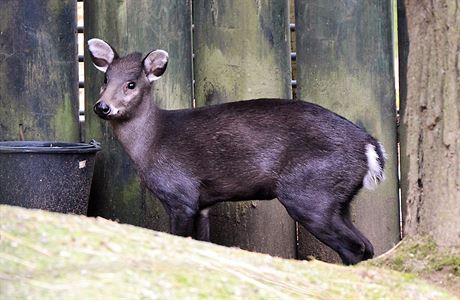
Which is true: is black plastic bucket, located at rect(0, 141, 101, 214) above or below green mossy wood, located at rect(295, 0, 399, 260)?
below

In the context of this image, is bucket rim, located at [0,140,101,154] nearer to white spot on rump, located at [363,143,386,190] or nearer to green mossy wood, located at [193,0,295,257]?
green mossy wood, located at [193,0,295,257]

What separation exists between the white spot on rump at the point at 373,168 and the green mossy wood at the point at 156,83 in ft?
4.74

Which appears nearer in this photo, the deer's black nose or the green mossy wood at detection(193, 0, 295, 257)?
the deer's black nose

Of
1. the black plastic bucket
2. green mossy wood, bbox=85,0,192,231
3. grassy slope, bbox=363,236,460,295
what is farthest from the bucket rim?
grassy slope, bbox=363,236,460,295

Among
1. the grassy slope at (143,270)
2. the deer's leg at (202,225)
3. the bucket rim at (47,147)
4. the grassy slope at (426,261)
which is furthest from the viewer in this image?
the deer's leg at (202,225)

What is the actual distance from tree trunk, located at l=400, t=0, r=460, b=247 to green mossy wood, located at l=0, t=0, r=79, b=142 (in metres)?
3.07

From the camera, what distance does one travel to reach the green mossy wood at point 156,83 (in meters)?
7.16

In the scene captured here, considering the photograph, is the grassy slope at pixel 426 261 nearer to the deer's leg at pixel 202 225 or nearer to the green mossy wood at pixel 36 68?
the deer's leg at pixel 202 225

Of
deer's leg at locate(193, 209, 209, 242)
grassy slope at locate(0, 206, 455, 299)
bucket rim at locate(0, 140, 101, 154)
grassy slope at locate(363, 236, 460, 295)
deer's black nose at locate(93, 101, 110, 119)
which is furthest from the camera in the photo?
deer's leg at locate(193, 209, 209, 242)

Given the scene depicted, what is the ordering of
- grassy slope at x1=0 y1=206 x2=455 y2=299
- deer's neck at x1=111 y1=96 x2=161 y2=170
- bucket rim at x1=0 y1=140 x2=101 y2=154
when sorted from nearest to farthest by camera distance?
grassy slope at x1=0 y1=206 x2=455 y2=299
bucket rim at x1=0 y1=140 x2=101 y2=154
deer's neck at x1=111 y1=96 x2=161 y2=170

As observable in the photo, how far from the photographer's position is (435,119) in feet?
15.8

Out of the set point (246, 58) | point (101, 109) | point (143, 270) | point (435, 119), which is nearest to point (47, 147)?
point (101, 109)

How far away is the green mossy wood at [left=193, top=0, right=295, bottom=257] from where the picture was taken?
283 inches

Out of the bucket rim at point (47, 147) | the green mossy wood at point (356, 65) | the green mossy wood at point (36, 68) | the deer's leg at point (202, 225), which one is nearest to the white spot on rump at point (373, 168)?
the green mossy wood at point (356, 65)
